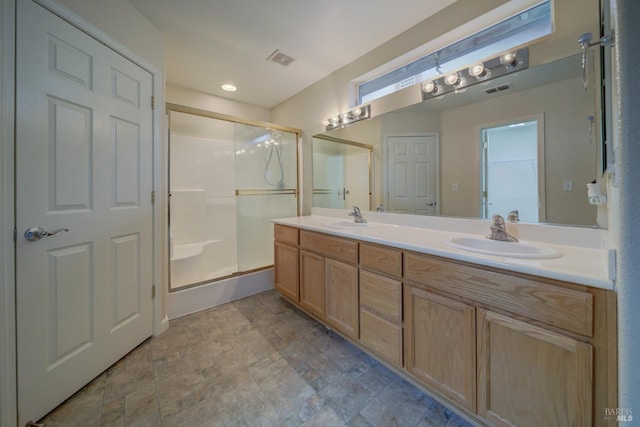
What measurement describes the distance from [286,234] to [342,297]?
86 cm

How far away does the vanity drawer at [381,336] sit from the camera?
4.50ft

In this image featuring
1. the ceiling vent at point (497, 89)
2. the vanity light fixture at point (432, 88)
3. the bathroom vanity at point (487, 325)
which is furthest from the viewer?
the vanity light fixture at point (432, 88)

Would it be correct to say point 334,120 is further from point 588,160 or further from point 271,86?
point 588,160

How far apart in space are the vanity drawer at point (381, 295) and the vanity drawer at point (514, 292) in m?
0.17

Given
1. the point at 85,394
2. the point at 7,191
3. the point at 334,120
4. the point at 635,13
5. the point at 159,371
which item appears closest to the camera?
the point at 635,13

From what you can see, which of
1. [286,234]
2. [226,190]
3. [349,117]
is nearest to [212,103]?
[226,190]

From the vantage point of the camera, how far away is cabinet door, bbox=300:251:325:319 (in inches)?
75.2

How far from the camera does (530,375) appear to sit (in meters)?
0.93

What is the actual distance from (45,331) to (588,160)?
2811 mm

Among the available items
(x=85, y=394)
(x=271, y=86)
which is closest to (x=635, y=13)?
(x=85, y=394)

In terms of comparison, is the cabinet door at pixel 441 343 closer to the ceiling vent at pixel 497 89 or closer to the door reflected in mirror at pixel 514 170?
the door reflected in mirror at pixel 514 170

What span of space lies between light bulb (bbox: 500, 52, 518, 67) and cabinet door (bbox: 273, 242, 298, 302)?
6.30 feet

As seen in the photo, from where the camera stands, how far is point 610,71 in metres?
0.96

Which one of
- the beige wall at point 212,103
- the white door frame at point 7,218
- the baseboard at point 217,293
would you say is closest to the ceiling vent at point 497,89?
the white door frame at point 7,218
